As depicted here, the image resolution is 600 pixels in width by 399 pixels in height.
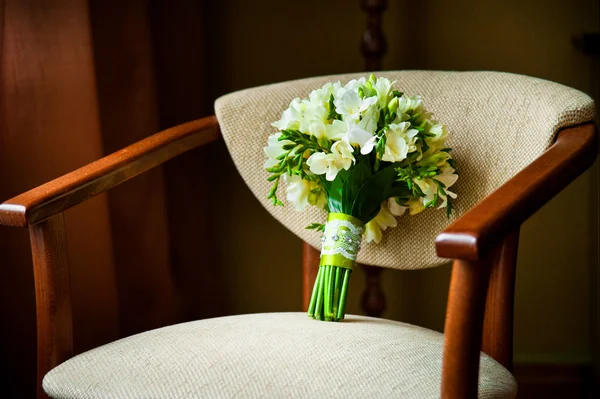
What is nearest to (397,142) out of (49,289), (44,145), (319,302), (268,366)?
(319,302)

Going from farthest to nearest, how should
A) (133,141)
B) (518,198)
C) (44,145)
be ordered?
(133,141) → (44,145) → (518,198)

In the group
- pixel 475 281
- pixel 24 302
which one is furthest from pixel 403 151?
pixel 24 302

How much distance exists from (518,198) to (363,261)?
1.54ft

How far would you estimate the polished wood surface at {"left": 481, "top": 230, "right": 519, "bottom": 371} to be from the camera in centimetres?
113

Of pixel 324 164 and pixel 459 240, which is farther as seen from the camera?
pixel 324 164

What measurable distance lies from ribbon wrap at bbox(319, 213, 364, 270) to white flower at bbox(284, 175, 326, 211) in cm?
6

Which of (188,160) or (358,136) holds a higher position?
(358,136)

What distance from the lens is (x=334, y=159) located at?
1130 mm

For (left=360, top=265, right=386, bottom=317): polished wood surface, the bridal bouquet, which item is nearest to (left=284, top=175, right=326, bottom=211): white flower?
the bridal bouquet

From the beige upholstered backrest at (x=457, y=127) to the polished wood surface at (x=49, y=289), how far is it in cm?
39

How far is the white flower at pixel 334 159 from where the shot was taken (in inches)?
44.2

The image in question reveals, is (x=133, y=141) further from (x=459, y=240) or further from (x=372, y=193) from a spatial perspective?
(x=459, y=240)

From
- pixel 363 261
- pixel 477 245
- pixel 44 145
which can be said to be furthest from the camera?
pixel 44 145

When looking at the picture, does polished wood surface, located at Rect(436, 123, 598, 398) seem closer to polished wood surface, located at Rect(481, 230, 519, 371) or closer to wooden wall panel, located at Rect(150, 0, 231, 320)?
polished wood surface, located at Rect(481, 230, 519, 371)
